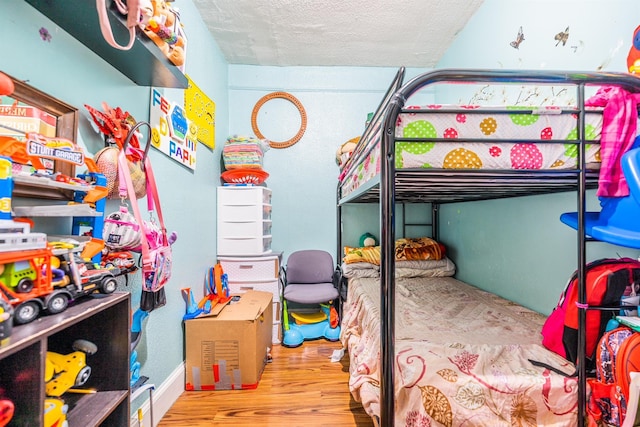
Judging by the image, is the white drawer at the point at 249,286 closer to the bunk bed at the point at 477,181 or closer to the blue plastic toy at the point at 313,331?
the blue plastic toy at the point at 313,331

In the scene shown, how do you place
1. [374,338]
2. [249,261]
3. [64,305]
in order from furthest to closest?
[249,261] → [374,338] → [64,305]

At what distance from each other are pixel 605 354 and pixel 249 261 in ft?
7.91

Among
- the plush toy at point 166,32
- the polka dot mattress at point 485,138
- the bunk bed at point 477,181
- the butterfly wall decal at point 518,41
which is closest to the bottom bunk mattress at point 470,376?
the bunk bed at point 477,181

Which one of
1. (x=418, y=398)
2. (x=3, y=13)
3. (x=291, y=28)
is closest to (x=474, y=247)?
(x=418, y=398)

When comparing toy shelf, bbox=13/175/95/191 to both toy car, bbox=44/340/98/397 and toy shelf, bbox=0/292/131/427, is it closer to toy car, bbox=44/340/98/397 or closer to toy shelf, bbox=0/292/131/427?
toy shelf, bbox=0/292/131/427

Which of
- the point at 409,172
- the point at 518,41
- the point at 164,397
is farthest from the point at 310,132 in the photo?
the point at 164,397

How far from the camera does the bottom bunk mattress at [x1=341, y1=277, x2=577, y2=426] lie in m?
1.00

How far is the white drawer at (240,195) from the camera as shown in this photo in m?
2.93

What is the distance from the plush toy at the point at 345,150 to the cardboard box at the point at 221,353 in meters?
1.79

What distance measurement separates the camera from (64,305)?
836mm

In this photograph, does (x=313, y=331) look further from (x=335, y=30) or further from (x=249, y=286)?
(x=335, y=30)

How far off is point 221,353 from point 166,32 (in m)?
1.91

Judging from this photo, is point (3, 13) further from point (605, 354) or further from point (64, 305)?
point (605, 354)

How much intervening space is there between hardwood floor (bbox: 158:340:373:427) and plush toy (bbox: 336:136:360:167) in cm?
189
